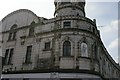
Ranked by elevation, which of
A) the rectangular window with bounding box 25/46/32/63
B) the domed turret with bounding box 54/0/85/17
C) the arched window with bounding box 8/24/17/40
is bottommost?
the rectangular window with bounding box 25/46/32/63

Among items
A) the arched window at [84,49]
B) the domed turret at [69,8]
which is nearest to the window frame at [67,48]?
the arched window at [84,49]

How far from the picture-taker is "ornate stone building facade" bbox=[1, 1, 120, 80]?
18.7 m

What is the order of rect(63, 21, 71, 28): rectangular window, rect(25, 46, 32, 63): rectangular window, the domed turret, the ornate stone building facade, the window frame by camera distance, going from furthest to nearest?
the domed turret, rect(25, 46, 32, 63): rectangular window, rect(63, 21, 71, 28): rectangular window, the window frame, the ornate stone building facade

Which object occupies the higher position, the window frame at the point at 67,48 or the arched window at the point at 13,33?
the arched window at the point at 13,33

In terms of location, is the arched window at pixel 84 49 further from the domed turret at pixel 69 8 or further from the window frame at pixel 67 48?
the domed turret at pixel 69 8

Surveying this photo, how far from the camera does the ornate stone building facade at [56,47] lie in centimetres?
1866

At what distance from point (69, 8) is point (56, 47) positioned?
620 centimetres

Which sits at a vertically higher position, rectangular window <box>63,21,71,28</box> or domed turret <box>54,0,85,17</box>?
domed turret <box>54,0,85,17</box>

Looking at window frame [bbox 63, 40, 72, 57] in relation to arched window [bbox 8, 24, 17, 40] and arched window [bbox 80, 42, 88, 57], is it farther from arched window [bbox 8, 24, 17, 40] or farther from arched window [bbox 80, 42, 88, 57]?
arched window [bbox 8, 24, 17, 40]

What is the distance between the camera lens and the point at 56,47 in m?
19.8

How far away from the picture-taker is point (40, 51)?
2083 centimetres

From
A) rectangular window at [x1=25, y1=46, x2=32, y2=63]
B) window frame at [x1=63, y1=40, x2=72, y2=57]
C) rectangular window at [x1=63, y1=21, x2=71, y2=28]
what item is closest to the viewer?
window frame at [x1=63, y1=40, x2=72, y2=57]

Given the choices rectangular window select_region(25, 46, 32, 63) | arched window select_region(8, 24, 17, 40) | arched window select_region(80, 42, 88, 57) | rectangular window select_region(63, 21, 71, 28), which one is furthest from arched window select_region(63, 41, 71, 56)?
arched window select_region(8, 24, 17, 40)

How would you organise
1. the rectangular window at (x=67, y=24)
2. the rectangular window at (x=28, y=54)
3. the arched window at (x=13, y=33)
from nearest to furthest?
the rectangular window at (x=67, y=24) → the rectangular window at (x=28, y=54) → the arched window at (x=13, y=33)
